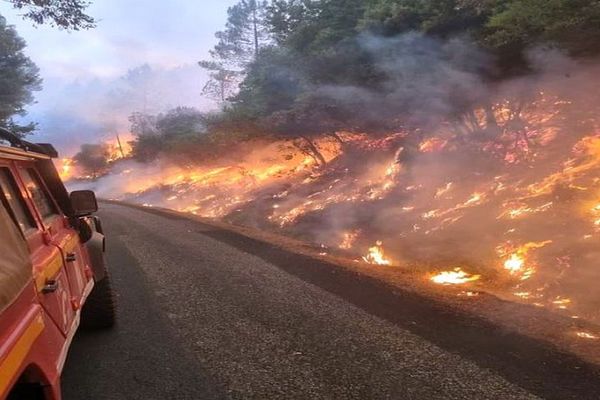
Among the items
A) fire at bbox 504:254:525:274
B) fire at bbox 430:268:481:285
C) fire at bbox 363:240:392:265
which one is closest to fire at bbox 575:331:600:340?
fire at bbox 430:268:481:285

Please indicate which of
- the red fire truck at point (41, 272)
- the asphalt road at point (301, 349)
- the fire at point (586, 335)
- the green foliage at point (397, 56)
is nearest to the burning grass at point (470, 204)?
the fire at point (586, 335)

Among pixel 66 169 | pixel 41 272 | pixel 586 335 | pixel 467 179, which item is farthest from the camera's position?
pixel 66 169

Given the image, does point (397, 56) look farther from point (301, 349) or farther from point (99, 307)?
point (99, 307)

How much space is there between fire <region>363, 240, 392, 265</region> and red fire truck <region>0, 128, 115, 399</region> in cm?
586

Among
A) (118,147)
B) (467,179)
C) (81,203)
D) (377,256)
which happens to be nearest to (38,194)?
(81,203)

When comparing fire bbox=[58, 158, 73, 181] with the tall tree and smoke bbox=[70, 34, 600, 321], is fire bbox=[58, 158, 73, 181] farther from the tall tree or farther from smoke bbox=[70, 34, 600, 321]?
smoke bbox=[70, 34, 600, 321]

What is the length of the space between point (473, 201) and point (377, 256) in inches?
108

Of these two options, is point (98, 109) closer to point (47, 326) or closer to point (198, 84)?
point (198, 84)

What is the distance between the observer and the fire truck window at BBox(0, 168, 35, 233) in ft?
9.48

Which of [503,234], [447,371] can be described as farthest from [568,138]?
[447,371]

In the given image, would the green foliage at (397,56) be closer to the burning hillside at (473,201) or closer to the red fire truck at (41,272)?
the burning hillside at (473,201)

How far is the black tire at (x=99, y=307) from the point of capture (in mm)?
5031

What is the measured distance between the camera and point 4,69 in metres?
26.6

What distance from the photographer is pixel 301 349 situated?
475cm
